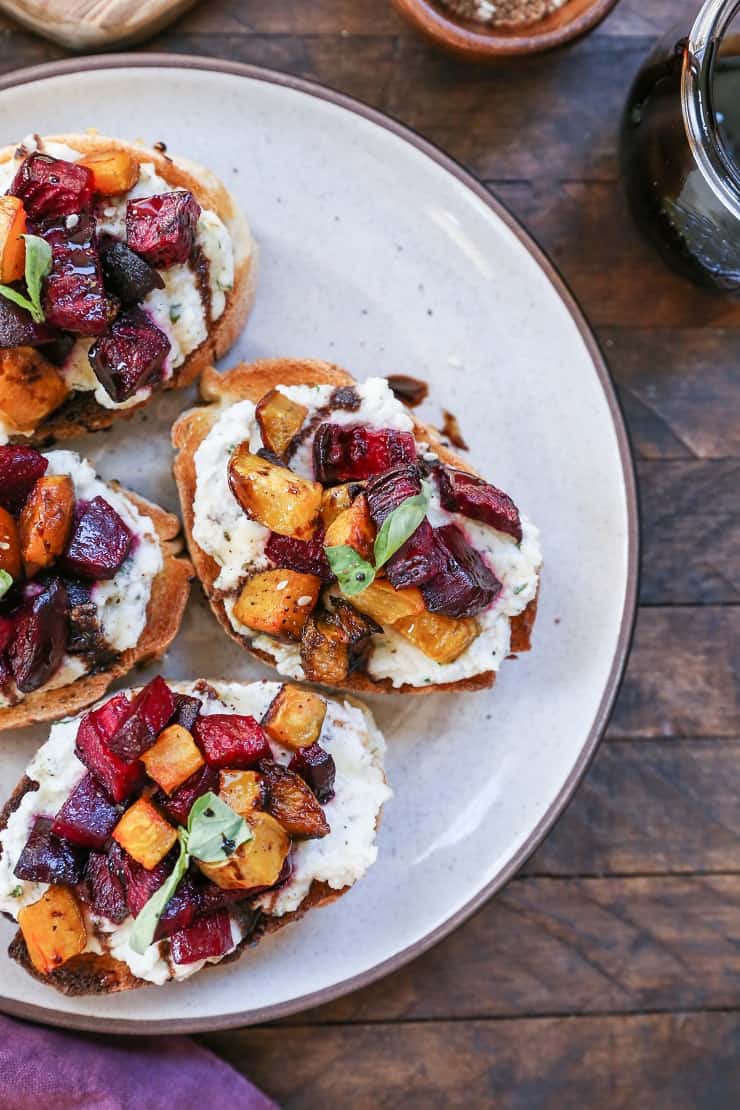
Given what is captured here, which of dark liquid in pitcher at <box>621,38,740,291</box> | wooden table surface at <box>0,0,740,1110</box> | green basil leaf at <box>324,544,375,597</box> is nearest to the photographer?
green basil leaf at <box>324,544,375,597</box>

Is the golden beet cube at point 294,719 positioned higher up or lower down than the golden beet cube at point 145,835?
higher up

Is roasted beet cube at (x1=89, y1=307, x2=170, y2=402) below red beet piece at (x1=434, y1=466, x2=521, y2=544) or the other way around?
the other way around

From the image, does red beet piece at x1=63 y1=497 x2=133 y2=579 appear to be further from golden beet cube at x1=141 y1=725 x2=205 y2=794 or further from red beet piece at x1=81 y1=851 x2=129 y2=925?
red beet piece at x1=81 y1=851 x2=129 y2=925

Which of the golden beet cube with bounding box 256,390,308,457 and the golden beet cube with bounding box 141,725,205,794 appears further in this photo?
the golden beet cube with bounding box 256,390,308,457

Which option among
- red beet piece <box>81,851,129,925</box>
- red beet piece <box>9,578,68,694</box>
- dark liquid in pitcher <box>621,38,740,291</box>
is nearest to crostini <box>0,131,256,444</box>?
red beet piece <box>9,578,68,694</box>

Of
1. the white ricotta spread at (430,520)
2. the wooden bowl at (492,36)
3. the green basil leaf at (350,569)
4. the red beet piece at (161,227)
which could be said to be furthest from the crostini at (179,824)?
the wooden bowl at (492,36)

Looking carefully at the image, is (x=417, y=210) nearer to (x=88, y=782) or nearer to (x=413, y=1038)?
(x=88, y=782)

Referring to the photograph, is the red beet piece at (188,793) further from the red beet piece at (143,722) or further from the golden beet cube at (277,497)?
the golden beet cube at (277,497)
